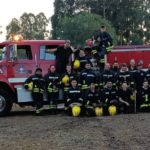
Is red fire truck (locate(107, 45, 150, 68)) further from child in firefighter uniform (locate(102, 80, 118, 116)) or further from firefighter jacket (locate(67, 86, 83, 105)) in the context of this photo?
firefighter jacket (locate(67, 86, 83, 105))

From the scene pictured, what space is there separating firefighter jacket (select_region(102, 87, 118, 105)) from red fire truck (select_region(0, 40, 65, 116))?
168 cm

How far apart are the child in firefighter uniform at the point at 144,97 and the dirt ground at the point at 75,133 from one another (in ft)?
2.41

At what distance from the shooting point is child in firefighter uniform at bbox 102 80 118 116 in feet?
48.0

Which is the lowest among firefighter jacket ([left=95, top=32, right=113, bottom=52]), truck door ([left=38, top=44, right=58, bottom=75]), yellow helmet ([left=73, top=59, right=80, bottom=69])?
yellow helmet ([left=73, top=59, right=80, bottom=69])

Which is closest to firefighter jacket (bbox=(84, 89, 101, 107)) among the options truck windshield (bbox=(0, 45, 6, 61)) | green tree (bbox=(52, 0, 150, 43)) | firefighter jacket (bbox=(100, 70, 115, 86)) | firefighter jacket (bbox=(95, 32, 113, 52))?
firefighter jacket (bbox=(100, 70, 115, 86))

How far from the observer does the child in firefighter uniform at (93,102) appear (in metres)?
14.4

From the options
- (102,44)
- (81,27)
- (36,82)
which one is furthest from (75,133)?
(81,27)

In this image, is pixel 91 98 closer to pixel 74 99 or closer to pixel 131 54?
pixel 74 99

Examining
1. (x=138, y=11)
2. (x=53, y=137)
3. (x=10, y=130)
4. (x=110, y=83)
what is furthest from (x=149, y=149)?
Result: (x=138, y=11)

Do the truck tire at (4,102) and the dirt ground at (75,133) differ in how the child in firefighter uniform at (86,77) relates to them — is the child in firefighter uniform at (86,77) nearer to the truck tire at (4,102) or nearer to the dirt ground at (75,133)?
the dirt ground at (75,133)

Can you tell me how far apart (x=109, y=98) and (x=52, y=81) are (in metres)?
1.65

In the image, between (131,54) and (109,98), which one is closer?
(109,98)

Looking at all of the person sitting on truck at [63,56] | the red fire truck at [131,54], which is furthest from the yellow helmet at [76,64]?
the red fire truck at [131,54]

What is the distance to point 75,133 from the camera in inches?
433
